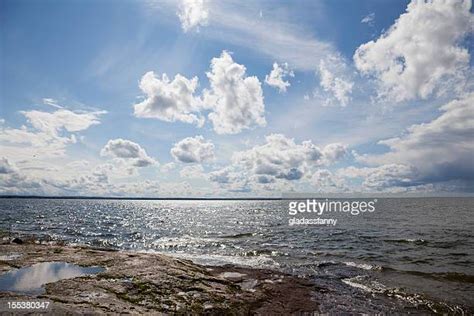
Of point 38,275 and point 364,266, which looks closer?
point 38,275

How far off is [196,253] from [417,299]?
19.2m

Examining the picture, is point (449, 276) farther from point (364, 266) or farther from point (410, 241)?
point (410, 241)

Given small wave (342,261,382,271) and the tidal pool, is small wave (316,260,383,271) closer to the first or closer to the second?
small wave (342,261,382,271)

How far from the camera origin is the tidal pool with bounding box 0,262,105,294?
38.0 ft

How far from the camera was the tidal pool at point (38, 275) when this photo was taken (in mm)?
11570

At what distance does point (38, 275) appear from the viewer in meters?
13.7

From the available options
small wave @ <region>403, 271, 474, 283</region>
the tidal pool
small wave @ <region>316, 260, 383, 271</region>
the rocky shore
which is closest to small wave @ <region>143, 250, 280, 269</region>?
the rocky shore

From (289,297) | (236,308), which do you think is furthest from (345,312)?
(236,308)

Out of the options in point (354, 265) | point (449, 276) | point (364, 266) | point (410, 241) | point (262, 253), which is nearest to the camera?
point (449, 276)

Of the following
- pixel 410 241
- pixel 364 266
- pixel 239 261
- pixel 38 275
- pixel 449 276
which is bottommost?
pixel 410 241

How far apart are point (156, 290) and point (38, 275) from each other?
5604 mm

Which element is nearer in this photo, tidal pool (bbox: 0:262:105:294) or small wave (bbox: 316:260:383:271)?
tidal pool (bbox: 0:262:105:294)

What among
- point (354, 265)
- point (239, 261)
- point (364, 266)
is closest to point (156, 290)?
point (239, 261)

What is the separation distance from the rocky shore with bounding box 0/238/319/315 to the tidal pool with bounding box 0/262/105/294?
513 mm
